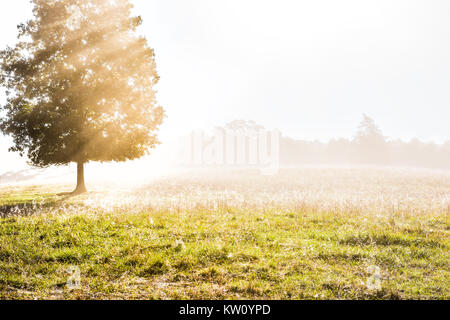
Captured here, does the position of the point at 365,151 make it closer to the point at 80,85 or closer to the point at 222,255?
the point at 80,85

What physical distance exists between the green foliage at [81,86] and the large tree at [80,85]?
6 cm

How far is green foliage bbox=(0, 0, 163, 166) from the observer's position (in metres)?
20.2

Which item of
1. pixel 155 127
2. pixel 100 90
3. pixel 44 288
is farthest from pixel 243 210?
pixel 100 90

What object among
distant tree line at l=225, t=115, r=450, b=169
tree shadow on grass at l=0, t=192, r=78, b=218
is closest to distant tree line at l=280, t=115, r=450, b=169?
distant tree line at l=225, t=115, r=450, b=169

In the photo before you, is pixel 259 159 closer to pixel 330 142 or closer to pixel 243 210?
pixel 330 142

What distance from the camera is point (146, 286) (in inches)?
249

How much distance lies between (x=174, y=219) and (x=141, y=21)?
60.8 feet

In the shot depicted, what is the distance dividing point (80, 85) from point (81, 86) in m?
0.12

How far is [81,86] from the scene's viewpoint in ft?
68.5

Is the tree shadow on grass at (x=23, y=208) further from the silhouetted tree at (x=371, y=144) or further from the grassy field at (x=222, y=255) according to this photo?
the silhouetted tree at (x=371, y=144)

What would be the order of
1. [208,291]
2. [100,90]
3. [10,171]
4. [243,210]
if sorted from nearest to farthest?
[208,291]
[243,210]
[100,90]
[10,171]
